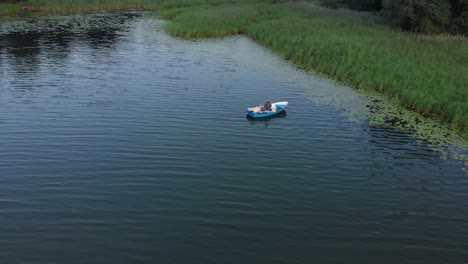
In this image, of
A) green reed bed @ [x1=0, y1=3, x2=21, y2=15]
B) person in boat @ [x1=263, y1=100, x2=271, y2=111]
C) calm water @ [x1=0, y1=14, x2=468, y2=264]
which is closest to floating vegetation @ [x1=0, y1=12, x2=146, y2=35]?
green reed bed @ [x1=0, y1=3, x2=21, y2=15]

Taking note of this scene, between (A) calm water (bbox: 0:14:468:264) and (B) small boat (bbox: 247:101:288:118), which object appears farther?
(B) small boat (bbox: 247:101:288:118)

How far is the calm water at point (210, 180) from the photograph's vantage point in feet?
48.5

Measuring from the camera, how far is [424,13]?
5603 centimetres

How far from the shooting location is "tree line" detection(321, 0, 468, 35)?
180 feet

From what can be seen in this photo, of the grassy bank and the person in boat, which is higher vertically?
the grassy bank

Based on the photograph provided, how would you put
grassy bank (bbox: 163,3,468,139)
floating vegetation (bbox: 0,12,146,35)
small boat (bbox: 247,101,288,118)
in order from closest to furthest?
small boat (bbox: 247,101,288,118) < grassy bank (bbox: 163,3,468,139) < floating vegetation (bbox: 0,12,146,35)

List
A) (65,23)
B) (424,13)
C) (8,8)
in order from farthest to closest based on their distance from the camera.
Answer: (8,8), (65,23), (424,13)

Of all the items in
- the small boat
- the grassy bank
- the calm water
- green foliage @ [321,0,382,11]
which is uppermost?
green foliage @ [321,0,382,11]

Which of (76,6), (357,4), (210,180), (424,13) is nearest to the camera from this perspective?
(210,180)

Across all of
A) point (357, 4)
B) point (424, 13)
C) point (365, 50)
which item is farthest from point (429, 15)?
point (357, 4)

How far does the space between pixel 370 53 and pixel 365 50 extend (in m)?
1.49

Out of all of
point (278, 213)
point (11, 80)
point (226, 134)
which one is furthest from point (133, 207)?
point (11, 80)

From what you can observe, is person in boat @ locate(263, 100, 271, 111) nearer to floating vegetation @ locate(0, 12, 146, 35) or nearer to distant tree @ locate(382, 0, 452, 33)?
distant tree @ locate(382, 0, 452, 33)

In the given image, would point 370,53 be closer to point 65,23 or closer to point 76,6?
point 65,23
